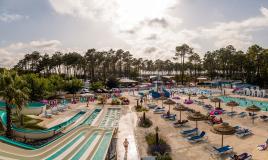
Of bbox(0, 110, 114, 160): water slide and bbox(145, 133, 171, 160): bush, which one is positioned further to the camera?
bbox(145, 133, 171, 160): bush

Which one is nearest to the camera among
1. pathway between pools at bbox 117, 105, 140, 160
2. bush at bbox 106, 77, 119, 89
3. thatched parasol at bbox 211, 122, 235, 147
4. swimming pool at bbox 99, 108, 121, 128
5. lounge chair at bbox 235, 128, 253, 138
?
thatched parasol at bbox 211, 122, 235, 147

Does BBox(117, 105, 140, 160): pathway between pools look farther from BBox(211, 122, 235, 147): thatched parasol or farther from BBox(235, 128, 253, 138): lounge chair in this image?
BBox(235, 128, 253, 138): lounge chair

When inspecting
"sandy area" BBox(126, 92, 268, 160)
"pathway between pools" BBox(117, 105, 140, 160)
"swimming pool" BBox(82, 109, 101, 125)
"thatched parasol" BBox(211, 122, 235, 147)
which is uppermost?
"thatched parasol" BBox(211, 122, 235, 147)

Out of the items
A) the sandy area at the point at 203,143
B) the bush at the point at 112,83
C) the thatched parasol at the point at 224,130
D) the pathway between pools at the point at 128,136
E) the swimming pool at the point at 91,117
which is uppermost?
the bush at the point at 112,83

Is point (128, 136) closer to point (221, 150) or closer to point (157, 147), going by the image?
point (157, 147)

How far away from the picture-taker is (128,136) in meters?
21.5

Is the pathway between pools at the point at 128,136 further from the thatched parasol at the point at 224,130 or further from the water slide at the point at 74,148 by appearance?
the thatched parasol at the point at 224,130

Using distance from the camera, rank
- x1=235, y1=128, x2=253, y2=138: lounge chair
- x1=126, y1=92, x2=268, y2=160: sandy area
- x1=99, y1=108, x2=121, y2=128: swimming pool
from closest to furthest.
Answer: x1=126, y1=92, x2=268, y2=160: sandy area < x1=235, y1=128, x2=253, y2=138: lounge chair < x1=99, y1=108, x2=121, y2=128: swimming pool

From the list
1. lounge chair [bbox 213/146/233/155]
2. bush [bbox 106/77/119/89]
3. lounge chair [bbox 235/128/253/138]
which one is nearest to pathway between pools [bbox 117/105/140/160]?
lounge chair [bbox 213/146/233/155]

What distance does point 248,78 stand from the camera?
75.9m

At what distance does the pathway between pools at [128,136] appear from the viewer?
16641 millimetres

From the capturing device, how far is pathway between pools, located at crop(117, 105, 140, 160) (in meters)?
16.6

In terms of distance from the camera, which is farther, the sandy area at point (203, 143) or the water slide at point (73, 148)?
the sandy area at point (203, 143)

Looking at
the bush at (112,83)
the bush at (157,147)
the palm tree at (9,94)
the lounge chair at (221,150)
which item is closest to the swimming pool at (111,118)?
the bush at (157,147)
